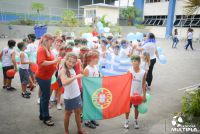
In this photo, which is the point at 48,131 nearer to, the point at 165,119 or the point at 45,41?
the point at 45,41

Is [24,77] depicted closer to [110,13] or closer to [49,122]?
[49,122]

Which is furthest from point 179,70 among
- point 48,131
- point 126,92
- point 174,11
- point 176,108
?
point 174,11

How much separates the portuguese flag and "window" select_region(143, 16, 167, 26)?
33653 millimetres

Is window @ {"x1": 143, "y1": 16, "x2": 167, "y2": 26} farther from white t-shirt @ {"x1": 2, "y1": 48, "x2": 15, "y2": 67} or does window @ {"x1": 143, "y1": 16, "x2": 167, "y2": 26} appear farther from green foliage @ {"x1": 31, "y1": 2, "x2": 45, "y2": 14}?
white t-shirt @ {"x1": 2, "y1": 48, "x2": 15, "y2": 67}

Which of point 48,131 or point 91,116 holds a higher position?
point 91,116

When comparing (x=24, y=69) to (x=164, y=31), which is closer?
(x=24, y=69)

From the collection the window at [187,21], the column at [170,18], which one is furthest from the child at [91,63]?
the column at [170,18]

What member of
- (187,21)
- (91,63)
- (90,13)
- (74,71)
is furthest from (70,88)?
(187,21)

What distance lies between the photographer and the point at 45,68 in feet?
14.1

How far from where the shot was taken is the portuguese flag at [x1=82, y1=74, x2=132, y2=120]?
4156 millimetres

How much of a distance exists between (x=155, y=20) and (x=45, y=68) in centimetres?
3640

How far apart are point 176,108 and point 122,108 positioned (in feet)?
7.01

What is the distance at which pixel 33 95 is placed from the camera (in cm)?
647

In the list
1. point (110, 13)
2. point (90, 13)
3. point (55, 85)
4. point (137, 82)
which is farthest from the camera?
point (110, 13)
